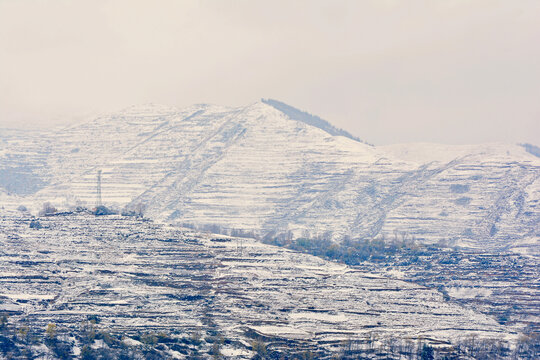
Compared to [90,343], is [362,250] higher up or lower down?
higher up

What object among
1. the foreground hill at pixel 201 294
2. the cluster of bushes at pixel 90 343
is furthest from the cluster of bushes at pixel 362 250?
the cluster of bushes at pixel 90 343

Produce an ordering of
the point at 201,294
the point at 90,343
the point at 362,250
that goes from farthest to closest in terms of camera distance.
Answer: the point at 362,250 < the point at 201,294 < the point at 90,343

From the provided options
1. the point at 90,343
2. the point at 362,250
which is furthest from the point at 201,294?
the point at 362,250

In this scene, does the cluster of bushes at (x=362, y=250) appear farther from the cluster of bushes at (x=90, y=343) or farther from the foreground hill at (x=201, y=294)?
the cluster of bushes at (x=90, y=343)

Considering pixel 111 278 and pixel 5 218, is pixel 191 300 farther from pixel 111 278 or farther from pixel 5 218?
pixel 5 218

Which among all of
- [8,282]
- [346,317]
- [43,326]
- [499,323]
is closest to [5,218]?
[8,282]

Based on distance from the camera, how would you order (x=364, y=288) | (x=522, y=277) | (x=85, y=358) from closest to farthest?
(x=85, y=358), (x=364, y=288), (x=522, y=277)

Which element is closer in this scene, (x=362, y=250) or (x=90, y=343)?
(x=90, y=343)

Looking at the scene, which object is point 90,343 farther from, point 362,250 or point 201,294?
point 362,250

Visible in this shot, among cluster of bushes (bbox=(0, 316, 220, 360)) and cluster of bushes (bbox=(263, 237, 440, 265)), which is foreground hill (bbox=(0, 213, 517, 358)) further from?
cluster of bushes (bbox=(263, 237, 440, 265))

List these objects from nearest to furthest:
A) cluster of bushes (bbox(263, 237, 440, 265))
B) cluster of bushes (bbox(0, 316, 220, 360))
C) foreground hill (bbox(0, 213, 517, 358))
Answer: cluster of bushes (bbox(0, 316, 220, 360)) → foreground hill (bbox(0, 213, 517, 358)) → cluster of bushes (bbox(263, 237, 440, 265))

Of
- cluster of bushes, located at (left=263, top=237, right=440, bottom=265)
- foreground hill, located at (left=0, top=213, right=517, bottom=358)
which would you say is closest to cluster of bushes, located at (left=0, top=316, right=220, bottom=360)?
foreground hill, located at (left=0, top=213, right=517, bottom=358)
